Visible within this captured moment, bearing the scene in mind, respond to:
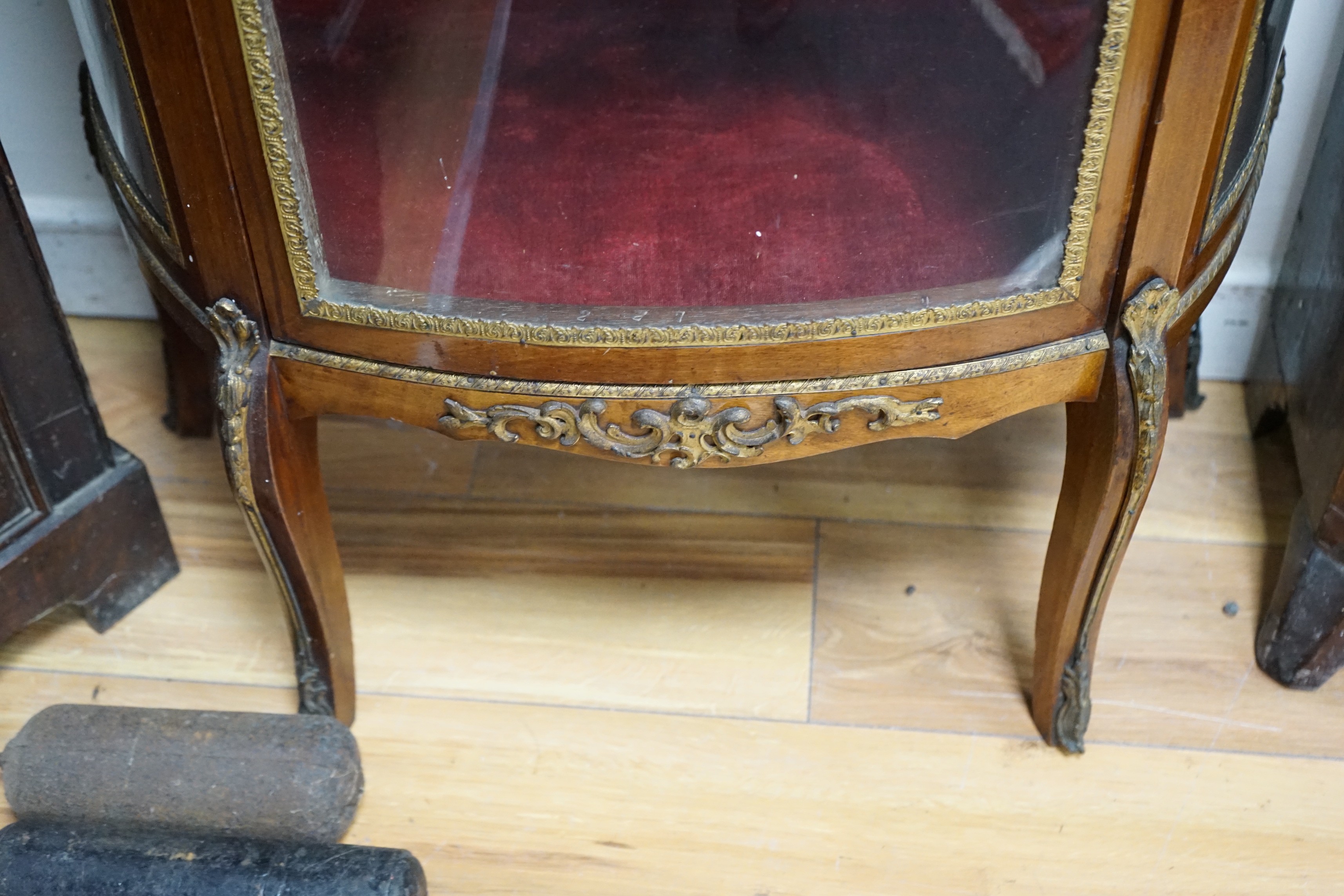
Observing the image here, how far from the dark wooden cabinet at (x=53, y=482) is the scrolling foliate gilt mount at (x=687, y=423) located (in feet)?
1.26

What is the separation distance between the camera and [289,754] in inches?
36.4

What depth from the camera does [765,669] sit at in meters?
1.05

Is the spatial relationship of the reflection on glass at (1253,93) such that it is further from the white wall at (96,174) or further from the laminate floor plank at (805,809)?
the laminate floor plank at (805,809)

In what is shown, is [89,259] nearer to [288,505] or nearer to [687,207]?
[288,505]

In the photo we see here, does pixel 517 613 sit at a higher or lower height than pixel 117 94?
lower

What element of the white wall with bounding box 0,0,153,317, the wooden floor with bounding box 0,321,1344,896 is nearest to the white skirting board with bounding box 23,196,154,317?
the white wall with bounding box 0,0,153,317

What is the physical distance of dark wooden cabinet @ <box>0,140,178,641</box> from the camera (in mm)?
947

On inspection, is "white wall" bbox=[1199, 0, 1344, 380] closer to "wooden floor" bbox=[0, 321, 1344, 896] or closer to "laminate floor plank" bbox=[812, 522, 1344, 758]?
"wooden floor" bbox=[0, 321, 1344, 896]

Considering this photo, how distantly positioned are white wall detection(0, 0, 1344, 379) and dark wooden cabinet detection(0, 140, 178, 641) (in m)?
0.28

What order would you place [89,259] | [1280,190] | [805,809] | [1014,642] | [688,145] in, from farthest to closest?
[89,259], [1280,190], [1014,642], [805,809], [688,145]

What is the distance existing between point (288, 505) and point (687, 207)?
336 mm

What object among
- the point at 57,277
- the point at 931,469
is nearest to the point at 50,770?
the point at 57,277

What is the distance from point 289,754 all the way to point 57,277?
0.68 meters

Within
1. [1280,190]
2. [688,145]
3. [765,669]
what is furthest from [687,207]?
[1280,190]
